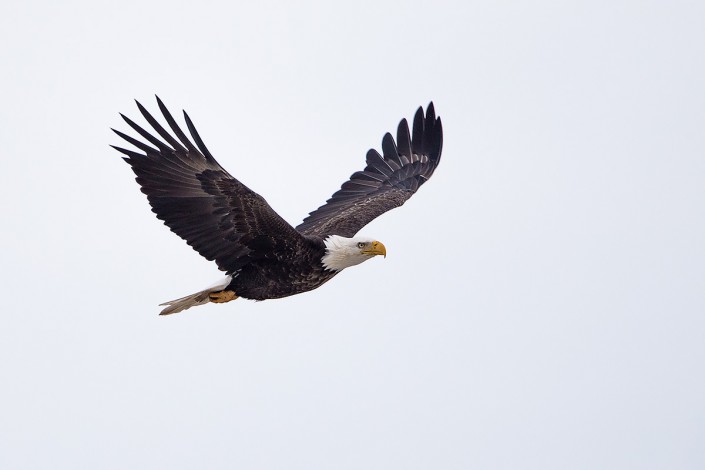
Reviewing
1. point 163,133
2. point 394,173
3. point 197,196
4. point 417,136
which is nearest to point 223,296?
point 197,196

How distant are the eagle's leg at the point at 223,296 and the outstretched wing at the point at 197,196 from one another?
592mm

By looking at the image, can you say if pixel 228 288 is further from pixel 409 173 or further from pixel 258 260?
pixel 409 173

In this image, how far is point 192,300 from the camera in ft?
39.7

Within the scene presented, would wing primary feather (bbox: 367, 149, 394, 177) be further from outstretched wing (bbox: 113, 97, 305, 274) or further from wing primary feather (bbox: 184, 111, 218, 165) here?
wing primary feather (bbox: 184, 111, 218, 165)

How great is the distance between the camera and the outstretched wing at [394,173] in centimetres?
1410

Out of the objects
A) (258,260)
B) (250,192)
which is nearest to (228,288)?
(258,260)

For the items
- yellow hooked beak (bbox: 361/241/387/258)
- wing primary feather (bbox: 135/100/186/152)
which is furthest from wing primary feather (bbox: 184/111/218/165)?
yellow hooked beak (bbox: 361/241/387/258)

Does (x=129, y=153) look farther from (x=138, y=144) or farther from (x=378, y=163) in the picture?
(x=378, y=163)

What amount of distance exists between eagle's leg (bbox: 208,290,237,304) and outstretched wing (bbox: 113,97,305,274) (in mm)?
592

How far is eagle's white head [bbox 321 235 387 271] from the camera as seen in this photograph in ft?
38.3

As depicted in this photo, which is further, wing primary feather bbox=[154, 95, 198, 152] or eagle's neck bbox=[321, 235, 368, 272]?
eagle's neck bbox=[321, 235, 368, 272]

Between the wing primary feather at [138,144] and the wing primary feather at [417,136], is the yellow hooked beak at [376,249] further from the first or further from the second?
the wing primary feather at [417,136]

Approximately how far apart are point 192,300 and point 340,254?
150cm

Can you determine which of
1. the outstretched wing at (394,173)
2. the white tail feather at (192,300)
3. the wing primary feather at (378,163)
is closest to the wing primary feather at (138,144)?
the white tail feather at (192,300)
